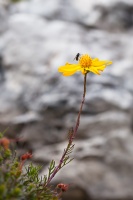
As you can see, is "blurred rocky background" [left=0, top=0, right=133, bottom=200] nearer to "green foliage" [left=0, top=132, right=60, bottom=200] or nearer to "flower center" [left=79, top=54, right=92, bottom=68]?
"flower center" [left=79, top=54, right=92, bottom=68]

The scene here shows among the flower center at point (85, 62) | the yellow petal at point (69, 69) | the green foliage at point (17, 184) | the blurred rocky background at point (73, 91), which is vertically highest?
the blurred rocky background at point (73, 91)

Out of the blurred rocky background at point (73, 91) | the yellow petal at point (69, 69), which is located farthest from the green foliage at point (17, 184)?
the blurred rocky background at point (73, 91)

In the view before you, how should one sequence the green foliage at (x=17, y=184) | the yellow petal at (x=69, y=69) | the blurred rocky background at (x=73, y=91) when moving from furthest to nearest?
1. the blurred rocky background at (x=73, y=91)
2. the yellow petal at (x=69, y=69)
3. the green foliage at (x=17, y=184)

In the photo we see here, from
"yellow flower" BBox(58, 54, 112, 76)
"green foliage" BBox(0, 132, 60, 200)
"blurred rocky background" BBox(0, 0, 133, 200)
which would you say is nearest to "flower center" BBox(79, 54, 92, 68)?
"yellow flower" BBox(58, 54, 112, 76)

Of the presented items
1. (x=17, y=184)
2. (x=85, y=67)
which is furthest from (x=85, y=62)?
(x=17, y=184)

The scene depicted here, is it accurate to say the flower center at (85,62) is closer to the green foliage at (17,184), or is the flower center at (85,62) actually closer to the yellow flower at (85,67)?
the yellow flower at (85,67)

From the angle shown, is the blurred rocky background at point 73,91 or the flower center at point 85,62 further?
the blurred rocky background at point 73,91
